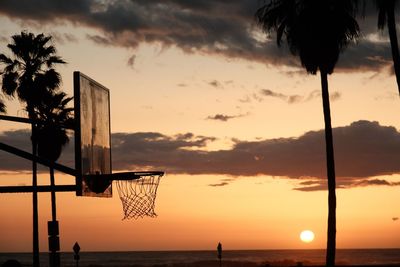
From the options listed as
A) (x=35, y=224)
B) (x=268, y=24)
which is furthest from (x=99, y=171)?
(x=35, y=224)

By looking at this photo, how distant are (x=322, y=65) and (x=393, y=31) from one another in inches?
140

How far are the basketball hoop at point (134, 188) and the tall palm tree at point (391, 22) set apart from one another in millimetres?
10502

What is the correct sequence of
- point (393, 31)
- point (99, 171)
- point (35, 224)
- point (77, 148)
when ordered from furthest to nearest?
1. point (35, 224)
2. point (393, 31)
3. point (99, 171)
4. point (77, 148)

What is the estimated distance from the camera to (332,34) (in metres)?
29.6

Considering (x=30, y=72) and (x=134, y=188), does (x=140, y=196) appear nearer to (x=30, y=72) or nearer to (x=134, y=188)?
(x=134, y=188)

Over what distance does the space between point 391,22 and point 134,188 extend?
11010 millimetres

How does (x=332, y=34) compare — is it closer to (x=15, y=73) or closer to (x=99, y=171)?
(x=99, y=171)

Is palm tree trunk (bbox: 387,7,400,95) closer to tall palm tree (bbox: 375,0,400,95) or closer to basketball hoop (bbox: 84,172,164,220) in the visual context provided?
tall palm tree (bbox: 375,0,400,95)

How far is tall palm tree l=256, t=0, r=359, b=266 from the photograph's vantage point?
96.8ft

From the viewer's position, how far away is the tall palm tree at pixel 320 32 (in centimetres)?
2952

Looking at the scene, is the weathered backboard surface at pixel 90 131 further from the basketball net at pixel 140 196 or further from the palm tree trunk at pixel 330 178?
the palm tree trunk at pixel 330 178

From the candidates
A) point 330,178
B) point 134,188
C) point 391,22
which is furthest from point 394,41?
point 134,188

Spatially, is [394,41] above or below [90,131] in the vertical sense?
above

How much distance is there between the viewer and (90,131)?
21281mm
